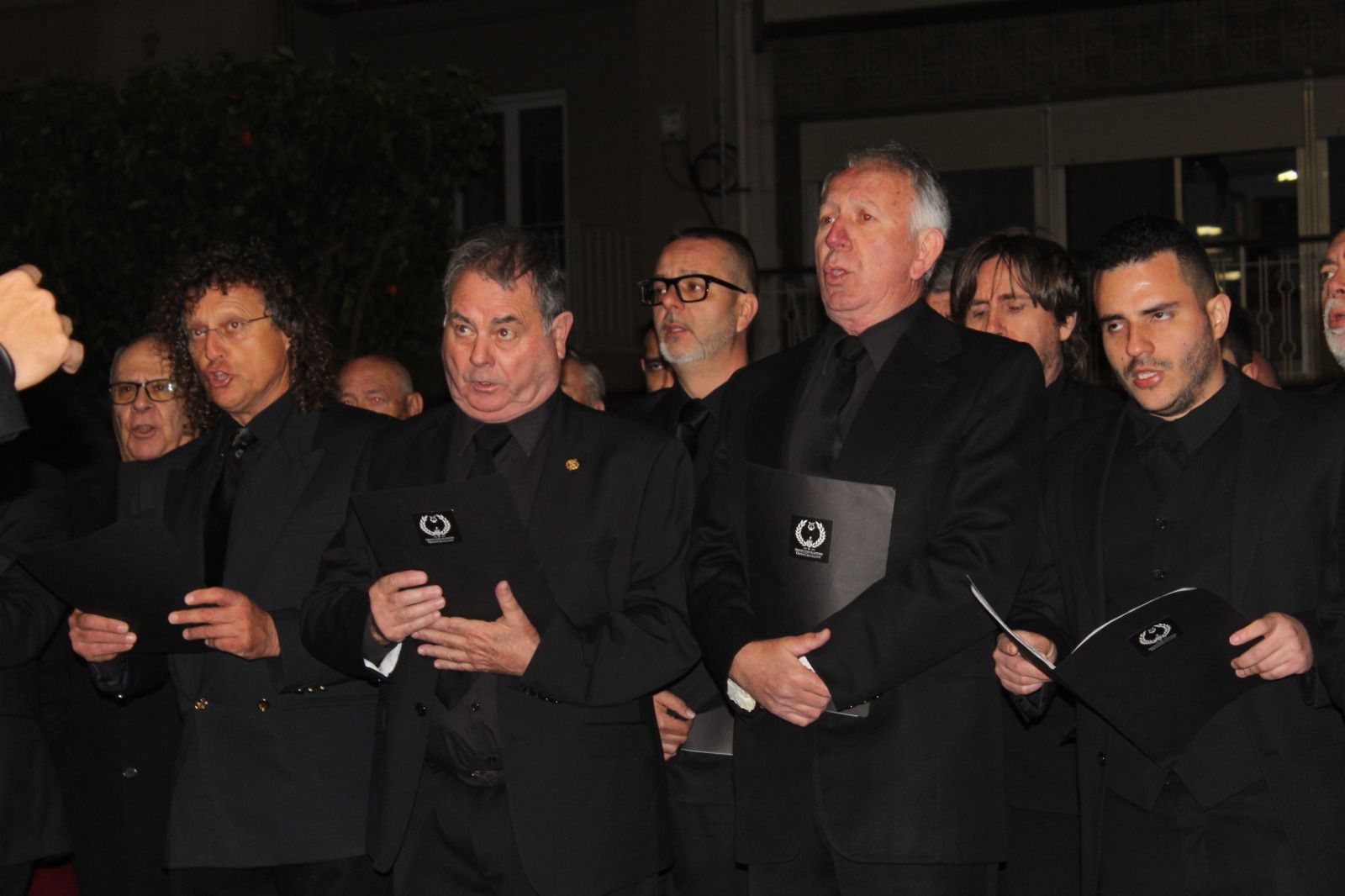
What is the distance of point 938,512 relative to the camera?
10.4 ft

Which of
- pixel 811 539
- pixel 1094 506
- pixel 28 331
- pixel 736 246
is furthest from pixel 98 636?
pixel 1094 506

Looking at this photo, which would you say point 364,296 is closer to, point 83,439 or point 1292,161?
point 83,439

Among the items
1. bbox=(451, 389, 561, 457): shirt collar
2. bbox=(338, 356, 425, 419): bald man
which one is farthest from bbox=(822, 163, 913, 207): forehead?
bbox=(338, 356, 425, 419): bald man

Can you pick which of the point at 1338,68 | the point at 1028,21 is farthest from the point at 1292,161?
the point at 1028,21

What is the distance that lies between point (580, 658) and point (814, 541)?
539 millimetres

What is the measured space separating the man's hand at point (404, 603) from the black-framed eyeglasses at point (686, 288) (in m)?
1.56

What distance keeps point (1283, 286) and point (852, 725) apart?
29.0 feet

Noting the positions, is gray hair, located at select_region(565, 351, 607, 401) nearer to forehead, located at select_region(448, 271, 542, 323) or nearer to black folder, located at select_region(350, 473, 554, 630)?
forehead, located at select_region(448, 271, 542, 323)

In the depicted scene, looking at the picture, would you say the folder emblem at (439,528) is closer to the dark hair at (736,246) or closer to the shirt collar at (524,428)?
the shirt collar at (524,428)

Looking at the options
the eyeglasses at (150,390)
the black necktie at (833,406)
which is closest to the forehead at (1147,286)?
the black necktie at (833,406)

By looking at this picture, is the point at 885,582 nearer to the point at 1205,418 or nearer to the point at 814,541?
the point at 814,541

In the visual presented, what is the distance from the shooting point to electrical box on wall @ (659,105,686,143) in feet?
39.1

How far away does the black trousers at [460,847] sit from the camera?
308 centimetres

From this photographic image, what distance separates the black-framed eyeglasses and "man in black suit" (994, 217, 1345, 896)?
1.34 m
